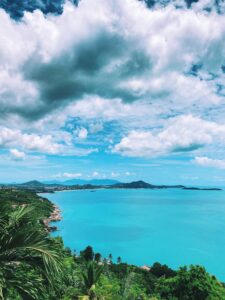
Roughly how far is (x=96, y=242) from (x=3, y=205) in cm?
6089

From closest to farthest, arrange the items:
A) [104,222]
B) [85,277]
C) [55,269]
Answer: [55,269]
[85,277]
[104,222]

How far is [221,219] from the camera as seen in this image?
9012 cm

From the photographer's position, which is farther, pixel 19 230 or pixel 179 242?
pixel 179 242

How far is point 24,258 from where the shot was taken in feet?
14.0

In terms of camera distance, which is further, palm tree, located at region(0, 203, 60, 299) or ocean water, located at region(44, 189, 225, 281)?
ocean water, located at region(44, 189, 225, 281)

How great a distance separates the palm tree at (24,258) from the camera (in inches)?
156

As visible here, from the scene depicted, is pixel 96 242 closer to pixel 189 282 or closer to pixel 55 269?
pixel 189 282

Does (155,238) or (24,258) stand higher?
(24,258)

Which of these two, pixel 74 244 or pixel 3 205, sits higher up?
pixel 3 205

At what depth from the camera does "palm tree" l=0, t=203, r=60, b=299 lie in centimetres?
397

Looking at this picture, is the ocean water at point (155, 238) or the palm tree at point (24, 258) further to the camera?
the ocean water at point (155, 238)

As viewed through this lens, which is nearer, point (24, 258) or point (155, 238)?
point (24, 258)

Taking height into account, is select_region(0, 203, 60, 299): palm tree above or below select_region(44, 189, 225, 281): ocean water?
above

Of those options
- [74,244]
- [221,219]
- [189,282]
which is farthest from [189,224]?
[189,282]
